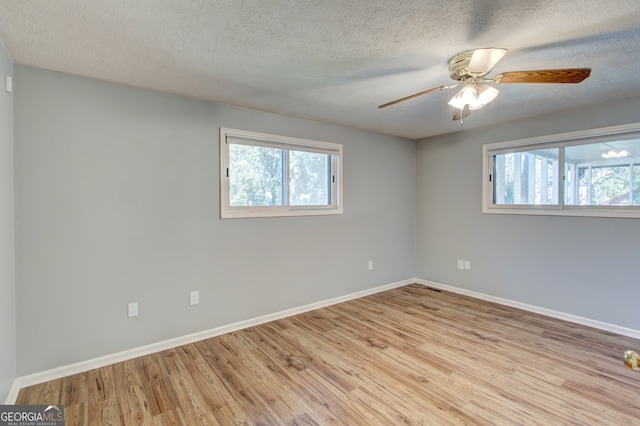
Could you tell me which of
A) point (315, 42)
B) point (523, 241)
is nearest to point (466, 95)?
point (315, 42)

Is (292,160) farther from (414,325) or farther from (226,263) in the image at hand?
(414,325)

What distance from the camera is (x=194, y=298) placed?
288 cm

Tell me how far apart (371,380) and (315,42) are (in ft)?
7.76

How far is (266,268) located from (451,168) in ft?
9.96

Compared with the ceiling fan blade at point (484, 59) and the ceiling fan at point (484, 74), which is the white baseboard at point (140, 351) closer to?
the ceiling fan at point (484, 74)

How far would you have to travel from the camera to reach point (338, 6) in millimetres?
1527

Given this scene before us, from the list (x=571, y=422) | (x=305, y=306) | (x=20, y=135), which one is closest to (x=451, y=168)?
(x=305, y=306)

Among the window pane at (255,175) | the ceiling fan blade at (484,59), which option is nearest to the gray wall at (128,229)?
the window pane at (255,175)

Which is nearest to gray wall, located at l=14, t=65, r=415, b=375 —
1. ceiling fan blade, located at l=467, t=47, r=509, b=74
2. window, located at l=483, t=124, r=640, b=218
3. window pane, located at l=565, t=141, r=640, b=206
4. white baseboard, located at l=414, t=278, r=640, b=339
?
ceiling fan blade, located at l=467, t=47, r=509, b=74

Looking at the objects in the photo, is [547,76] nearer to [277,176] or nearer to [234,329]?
[277,176]

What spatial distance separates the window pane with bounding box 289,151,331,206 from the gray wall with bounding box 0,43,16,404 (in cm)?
231

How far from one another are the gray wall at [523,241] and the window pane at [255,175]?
242 centimetres

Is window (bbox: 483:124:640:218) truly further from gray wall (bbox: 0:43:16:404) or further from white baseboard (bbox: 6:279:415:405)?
gray wall (bbox: 0:43:16:404)

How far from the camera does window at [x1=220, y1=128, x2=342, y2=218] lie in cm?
311
